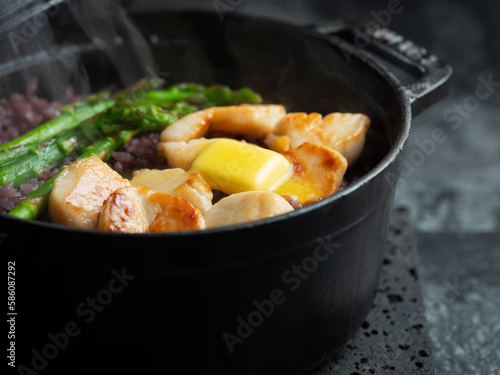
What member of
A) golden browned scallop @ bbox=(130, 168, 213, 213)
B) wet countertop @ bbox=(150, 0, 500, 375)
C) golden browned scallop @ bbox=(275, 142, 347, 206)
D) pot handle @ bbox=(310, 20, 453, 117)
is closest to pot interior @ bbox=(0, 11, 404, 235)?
pot handle @ bbox=(310, 20, 453, 117)

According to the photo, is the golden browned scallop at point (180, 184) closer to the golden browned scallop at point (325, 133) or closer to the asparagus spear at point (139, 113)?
the asparagus spear at point (139, 113)

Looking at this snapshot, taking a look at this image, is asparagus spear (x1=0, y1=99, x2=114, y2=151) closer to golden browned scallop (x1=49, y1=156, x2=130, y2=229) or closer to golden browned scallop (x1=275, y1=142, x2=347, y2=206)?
golden browned scallop (x1=49, y1=156, x2=130, y2=229)

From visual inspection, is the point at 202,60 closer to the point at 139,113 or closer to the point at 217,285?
the point at 139,113

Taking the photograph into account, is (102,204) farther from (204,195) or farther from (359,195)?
(359,195)

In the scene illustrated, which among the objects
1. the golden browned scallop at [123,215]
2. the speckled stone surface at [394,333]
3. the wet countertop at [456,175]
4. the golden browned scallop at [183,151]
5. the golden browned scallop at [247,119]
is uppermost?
the golden browned scallop at [123,215]

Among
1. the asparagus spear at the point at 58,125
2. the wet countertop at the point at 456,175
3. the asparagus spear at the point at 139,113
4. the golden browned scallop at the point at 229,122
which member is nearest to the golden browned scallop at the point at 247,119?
the golden browned scallop at the point at 229,122

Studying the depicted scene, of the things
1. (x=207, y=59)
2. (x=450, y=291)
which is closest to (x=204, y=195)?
(x=207, y=59)

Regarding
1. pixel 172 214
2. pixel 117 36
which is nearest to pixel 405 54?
pixel 172 214
